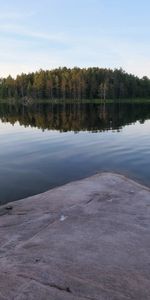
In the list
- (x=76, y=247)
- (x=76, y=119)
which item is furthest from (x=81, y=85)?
(x=76, y=247)

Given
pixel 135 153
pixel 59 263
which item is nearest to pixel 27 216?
pixel 59 263

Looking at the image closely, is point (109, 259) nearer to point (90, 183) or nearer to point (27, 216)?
point (27, 216)

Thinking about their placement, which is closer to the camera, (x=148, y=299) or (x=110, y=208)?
(x=148, y=299)

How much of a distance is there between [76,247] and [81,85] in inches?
6021

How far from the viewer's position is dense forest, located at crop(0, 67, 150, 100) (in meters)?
159

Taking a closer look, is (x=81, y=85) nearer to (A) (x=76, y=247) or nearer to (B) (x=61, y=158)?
(B) (x=61, y=158)

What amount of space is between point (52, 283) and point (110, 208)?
503 centimetres

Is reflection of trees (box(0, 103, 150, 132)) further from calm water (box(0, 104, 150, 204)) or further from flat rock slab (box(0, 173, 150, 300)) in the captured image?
flat rock slab (box(0, 173, 150, 300))

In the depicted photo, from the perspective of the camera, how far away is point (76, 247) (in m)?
8.27

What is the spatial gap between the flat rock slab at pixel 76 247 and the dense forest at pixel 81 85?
146397 mm

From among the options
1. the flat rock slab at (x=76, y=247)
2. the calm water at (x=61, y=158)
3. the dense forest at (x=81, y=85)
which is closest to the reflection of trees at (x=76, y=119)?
the calm water at (x=61, y=158)

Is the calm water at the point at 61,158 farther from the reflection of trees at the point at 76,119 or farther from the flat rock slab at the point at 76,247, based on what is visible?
the reflection of trees at the point at 76,119

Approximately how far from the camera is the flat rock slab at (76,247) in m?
6.58

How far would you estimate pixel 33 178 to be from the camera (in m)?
18.0
